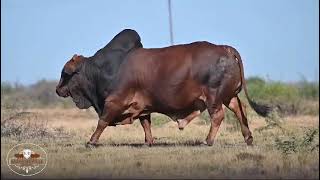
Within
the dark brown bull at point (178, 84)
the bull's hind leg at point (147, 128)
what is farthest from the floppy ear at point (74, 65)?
the bull's hind leg at point (147, 128)

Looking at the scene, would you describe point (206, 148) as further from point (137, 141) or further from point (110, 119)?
point (137, 141)

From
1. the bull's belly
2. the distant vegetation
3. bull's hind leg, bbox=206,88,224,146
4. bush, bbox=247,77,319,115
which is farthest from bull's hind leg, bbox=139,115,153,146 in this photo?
bush, bbox=247,77,319,115

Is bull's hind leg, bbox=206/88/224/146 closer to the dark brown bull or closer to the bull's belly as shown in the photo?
the dark brown bull

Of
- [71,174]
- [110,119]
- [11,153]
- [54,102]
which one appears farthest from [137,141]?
[54,102]

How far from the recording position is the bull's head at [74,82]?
16609 millimetres

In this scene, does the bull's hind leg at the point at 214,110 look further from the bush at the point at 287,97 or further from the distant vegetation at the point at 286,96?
the bush at the point at 287,97

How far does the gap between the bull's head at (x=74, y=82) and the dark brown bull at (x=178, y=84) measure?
1.17 metres

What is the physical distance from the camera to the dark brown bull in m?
15.1

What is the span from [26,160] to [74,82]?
5.04 m

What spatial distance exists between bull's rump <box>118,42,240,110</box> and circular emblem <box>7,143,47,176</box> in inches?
122

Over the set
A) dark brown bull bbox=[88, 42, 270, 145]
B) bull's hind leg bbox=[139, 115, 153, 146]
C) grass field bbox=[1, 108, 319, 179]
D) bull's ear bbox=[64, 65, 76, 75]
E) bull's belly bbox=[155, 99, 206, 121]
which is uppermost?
bull's ear bbox=[64, 65, 76, 75]

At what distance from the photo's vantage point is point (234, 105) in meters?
16.2

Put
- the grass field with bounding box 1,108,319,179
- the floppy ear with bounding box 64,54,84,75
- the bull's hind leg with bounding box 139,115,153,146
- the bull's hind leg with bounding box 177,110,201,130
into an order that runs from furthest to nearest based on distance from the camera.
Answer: the floppy ear with bounding box 64,54,84,75 < the bull's hind leg with bounding box 139,115,153,146 < the bull's hind leg with bounding box 177,110,201,130 < the grass field with bounding box 1,108,319,179

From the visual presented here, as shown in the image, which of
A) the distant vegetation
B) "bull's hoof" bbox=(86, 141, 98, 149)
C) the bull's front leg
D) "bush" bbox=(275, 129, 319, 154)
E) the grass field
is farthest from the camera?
the distant vegetation
